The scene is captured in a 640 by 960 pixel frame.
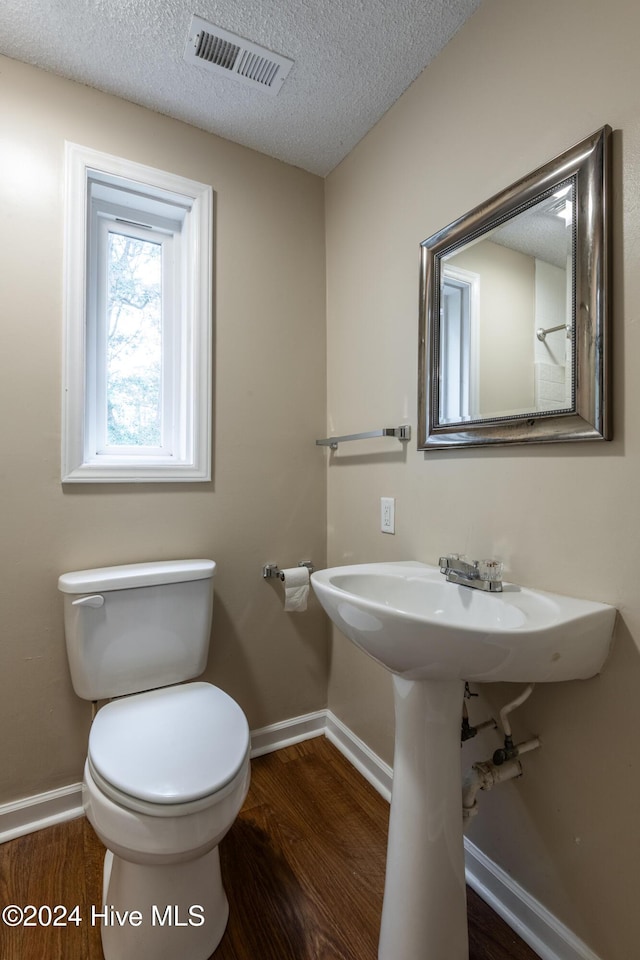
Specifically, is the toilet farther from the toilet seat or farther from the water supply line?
the water supply line

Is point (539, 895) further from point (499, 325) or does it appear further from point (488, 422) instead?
point (499, 325)

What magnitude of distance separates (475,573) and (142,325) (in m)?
1.40

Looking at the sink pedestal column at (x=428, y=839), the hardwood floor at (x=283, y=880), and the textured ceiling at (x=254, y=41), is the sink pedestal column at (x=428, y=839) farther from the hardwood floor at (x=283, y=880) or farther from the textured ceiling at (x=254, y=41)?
the textured ceiling at (x=254, y=41)

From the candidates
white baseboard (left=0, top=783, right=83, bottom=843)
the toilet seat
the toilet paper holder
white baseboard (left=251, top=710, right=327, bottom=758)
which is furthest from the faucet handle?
white baseboard (left=0, top=783, right=83, bottom=843)

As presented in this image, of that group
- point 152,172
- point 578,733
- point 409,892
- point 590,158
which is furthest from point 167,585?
point 590,158

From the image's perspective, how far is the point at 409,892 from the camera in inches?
35.8

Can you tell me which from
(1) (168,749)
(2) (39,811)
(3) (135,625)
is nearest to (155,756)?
(1) (168,749)

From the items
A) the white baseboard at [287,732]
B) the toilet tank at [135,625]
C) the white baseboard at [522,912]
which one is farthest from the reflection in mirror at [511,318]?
the white baseboard at [287,732]

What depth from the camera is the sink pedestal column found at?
0.90 m

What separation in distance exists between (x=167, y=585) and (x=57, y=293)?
951 millimetres

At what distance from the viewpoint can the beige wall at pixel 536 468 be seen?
86cm

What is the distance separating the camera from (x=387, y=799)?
146 cm

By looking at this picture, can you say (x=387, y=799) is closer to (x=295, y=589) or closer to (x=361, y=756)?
(x=361, y=756)

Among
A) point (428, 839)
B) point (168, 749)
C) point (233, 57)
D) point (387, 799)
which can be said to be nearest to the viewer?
point (428, 839)
